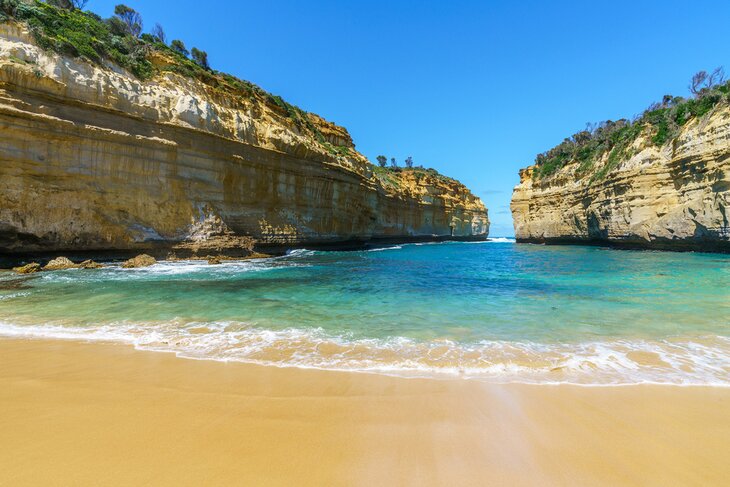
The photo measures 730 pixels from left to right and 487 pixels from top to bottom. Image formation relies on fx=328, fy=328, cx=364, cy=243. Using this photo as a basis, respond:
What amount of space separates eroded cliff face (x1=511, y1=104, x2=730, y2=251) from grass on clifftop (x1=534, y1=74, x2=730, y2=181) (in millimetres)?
654

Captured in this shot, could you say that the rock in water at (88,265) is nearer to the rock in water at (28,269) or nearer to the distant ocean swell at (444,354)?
the rock in water at (28,269)

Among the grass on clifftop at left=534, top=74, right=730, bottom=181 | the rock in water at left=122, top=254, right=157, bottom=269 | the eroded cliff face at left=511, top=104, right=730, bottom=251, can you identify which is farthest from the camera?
the grass on clifftop at left=534, top=74, right=730, bottom=181

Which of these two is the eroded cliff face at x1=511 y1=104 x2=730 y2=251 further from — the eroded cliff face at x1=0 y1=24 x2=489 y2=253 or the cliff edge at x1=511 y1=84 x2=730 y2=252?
the eroded cliff face at x1=0 y1=24 x2=489 y2=253

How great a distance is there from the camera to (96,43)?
52.6 ft

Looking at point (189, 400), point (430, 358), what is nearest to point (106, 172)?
point (189, 400)

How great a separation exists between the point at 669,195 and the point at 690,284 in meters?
16.8

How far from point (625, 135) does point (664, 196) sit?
836cm

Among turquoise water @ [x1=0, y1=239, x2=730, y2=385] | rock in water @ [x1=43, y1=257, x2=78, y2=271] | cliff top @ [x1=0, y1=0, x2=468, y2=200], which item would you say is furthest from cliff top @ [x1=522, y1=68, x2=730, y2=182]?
rock in water @ [x1=43, y1=257, x2=78, y2=271]

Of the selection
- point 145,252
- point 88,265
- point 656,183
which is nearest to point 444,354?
point 88,265

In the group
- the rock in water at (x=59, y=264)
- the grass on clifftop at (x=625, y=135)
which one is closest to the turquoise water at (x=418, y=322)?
the rock in water at (x=59, y=264)

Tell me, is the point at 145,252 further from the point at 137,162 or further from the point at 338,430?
the point at 338,430

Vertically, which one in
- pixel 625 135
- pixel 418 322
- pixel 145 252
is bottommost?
pixel 418 322

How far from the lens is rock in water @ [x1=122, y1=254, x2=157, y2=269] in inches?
569

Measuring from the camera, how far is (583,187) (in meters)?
30.8
